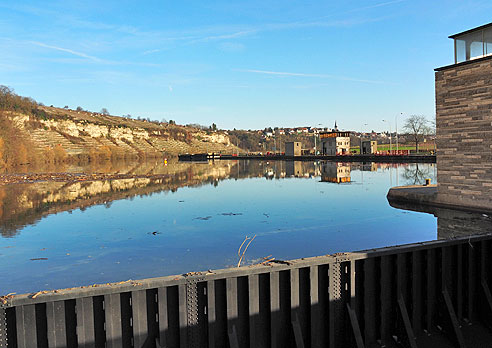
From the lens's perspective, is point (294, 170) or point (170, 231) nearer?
point (170, 231)

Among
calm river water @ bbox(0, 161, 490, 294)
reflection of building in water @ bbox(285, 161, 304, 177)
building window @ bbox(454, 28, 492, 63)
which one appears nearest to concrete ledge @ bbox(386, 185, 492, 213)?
calm river water @ bbox(0, 161, 490, 294)

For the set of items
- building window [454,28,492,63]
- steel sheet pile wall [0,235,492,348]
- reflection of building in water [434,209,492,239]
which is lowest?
reflection of building in water [434,209,492,239]

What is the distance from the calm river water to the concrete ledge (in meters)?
1.24

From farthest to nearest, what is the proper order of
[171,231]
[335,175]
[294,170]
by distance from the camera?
[294,170] < [335,175] < [171,231]

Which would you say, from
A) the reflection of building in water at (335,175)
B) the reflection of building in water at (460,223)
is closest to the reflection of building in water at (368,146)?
the reflection of building in water at (335,175)

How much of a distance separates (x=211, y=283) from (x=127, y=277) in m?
8.23

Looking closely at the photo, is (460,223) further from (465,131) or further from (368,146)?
(368,146)

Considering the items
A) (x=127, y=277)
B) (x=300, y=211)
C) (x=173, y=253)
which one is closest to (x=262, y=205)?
(x=300, y=211)

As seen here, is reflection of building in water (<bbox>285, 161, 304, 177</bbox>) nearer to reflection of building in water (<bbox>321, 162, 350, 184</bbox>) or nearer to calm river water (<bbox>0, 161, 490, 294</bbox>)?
reflection of building in water (<bbox>321, 162, 350, 184</bbox>)

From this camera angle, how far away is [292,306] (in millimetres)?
7758

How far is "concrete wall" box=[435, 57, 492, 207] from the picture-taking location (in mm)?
26516

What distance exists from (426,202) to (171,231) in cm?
1993

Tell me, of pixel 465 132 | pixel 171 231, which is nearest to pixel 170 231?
pixel 171 231

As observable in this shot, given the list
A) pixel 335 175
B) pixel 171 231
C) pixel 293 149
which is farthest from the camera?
pixel 293 149
